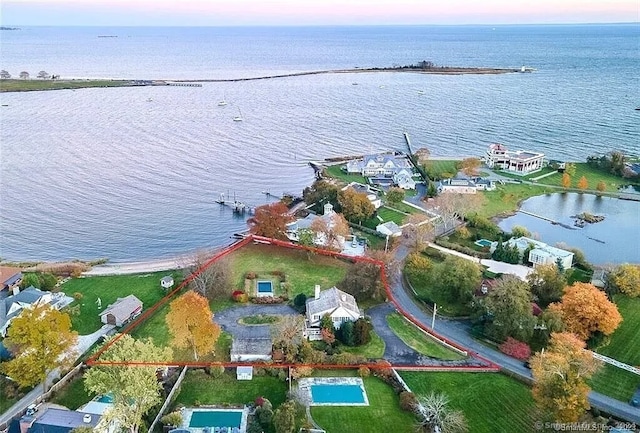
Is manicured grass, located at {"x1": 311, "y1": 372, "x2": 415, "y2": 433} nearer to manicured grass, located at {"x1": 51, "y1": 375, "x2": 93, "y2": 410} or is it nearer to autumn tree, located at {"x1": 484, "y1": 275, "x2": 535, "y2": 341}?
autumn tree, located at {"x1": 484, "y1": 275, "x2": 535, "y2": 341}

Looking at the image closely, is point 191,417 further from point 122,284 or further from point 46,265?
point 46,265

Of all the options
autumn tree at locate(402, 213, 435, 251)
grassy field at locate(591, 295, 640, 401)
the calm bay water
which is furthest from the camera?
the calm bay water

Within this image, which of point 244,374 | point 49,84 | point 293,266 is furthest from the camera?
point 49,84

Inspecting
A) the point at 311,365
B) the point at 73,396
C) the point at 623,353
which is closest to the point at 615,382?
the point at 623,353

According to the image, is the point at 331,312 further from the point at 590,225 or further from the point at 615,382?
the point at 590,225

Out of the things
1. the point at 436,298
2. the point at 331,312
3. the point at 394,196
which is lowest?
the point at 436,298

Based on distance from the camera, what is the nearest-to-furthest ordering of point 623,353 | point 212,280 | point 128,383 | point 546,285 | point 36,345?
point 128,383 → point 36,345 → point 623,353 → point 546,285 → point 212,280

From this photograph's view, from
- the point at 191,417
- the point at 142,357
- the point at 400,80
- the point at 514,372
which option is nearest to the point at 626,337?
the point at 514,372

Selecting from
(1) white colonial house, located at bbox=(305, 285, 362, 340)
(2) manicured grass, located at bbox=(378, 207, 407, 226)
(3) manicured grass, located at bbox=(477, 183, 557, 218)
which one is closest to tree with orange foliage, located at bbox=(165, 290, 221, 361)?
(1) white colonial house, located at bbox=(305, 285, 362, 340)
